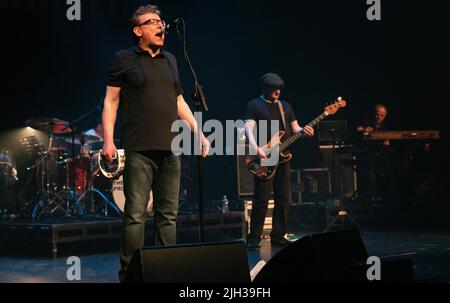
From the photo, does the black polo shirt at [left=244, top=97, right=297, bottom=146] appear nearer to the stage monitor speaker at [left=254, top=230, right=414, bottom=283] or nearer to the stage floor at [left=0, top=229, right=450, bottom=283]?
the stage floor at [left=0, top=229, right=450, bottom=283]

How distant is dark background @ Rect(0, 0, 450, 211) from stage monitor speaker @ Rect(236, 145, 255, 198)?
1.50ft

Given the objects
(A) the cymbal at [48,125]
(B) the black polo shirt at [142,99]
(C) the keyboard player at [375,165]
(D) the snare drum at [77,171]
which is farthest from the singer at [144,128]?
(C) the keyboard player at [375,165]

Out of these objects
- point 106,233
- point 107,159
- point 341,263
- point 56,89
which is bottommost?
point 106,233

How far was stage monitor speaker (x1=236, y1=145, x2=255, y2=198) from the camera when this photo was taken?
10.3m

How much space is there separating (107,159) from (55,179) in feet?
18.4

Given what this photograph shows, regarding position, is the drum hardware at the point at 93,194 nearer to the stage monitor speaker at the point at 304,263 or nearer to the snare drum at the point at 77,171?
the snare drum at the point at 77,171

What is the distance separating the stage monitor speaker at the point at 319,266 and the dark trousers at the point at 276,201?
4.31 metres

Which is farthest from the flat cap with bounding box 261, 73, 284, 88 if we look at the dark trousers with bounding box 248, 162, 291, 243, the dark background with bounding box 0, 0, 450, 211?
the dark background with bounding box 0, 0, 450, 211

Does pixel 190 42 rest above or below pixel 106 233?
above

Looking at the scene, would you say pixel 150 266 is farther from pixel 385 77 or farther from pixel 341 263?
pixel 385 77

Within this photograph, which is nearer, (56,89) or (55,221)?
(55,221)

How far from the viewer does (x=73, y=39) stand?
1120 centimetres

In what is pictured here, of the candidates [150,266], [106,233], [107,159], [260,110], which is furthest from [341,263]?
[106,233]

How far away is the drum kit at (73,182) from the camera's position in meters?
9.27
